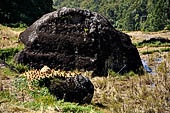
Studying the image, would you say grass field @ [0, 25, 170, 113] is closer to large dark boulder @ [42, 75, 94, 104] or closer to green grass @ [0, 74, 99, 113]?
green grass @ [0, 74, 99, 113]

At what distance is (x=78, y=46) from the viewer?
10.2 m

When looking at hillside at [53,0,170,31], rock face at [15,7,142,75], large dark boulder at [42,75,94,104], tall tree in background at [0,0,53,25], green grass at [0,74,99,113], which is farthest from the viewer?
hillside at [53,0,170,31]

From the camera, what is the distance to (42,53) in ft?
33.8

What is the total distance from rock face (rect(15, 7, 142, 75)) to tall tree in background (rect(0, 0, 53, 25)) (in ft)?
57.6

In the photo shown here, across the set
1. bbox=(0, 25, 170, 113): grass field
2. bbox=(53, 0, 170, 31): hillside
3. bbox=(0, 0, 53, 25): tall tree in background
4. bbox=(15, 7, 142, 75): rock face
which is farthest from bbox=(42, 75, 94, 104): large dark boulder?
bbox=(53, 0, 170, 31): hillside

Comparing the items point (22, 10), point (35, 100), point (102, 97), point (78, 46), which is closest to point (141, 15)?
point (22, 10)

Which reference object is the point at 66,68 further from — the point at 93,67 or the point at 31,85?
the point at 31,85

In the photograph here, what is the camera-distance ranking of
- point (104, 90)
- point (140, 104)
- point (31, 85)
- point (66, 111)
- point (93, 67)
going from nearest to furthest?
point (66, 111) < point (140, 104) < point (31, 85) < point (104, 90) < point (93, 67)

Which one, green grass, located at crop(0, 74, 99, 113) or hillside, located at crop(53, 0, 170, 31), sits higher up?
hillside, located at crop(53, 0, 170, 31)

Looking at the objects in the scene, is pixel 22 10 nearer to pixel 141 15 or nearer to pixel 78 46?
pixel 78 46

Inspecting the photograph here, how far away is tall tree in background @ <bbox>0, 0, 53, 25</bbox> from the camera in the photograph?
27703 mm

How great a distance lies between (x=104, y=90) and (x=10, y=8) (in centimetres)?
2396

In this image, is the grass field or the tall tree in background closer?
the grass field

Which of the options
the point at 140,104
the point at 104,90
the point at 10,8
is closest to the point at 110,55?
the point at 104,90
